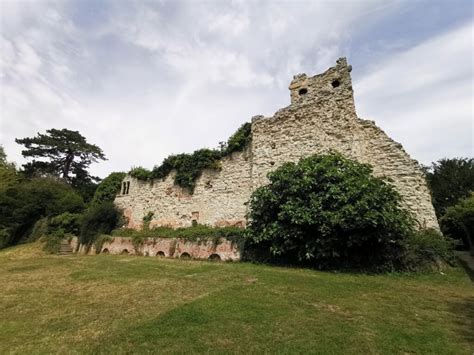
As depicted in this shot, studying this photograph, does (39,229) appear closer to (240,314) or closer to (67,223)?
(67,223)

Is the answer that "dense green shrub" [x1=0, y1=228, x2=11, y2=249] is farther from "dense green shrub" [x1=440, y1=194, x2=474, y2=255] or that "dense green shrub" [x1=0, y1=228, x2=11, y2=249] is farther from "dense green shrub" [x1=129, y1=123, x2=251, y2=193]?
"dense green shrub" [x1=440, y1=194, x2=474, y2=255]

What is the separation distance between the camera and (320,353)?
3.45 meters

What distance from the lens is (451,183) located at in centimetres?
1848

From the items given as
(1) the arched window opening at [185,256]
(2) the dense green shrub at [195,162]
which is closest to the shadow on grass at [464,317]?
(1) the arched window opening at [185,256]

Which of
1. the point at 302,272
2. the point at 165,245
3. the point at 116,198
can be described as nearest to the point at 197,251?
the point at 165,245

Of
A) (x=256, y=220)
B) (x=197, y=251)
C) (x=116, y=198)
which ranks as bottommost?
(x=197, y=251)

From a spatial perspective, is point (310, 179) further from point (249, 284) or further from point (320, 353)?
point (320, 353)

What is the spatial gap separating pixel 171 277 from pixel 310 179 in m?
5.48

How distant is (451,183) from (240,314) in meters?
19.8

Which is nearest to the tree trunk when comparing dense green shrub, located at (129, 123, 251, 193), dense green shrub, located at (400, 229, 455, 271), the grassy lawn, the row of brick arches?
dense green shrub, located at (129, 123, 251, 193)

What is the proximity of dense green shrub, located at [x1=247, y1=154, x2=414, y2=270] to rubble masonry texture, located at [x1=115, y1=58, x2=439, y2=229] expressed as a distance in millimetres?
1827

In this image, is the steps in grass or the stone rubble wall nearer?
the stone rubble wall

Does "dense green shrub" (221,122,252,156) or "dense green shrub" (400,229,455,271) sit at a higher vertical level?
"dense green shrub" (221,122,252,156)

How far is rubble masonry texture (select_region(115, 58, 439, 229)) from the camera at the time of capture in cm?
1110
